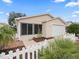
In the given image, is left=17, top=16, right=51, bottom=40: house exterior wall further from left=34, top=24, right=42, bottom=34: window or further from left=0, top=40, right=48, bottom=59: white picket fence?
left=0, top=40, right=48, bottom=59: white picket fence

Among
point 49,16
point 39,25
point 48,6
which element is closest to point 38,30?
point 39,25

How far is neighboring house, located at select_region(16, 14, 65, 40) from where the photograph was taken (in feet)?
88.9

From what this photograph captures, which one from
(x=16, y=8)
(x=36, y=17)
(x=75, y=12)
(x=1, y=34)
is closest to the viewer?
(x=1, y=34)

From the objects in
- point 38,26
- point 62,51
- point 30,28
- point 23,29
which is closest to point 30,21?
point 30,28

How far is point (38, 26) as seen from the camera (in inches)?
1168

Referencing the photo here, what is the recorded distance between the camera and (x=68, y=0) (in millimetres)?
43500

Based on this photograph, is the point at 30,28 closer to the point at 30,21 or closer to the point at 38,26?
the point at 30,21

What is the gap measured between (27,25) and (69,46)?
2014 cm

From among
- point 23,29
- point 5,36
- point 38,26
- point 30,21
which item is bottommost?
point 23,29

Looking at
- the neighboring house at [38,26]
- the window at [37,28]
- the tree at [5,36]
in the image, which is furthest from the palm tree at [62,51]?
the window at [37,28]

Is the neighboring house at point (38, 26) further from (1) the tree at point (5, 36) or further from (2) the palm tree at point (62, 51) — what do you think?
(2) the palm tree at point (62, 51)

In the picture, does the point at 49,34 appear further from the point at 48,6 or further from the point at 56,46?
the point at 56,46

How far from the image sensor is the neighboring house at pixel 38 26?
2709 cm

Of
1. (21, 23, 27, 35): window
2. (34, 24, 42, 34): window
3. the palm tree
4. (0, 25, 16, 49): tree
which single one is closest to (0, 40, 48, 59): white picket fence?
the palm tree
